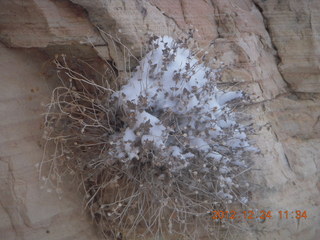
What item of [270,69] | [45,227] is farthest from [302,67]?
[45,227]

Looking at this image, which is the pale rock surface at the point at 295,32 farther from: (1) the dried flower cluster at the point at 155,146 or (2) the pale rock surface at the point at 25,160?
(2) the pale rock surface at the point at 25,160

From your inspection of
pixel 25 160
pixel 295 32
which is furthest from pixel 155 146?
pixel 295 32

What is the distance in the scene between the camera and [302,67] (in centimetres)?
259

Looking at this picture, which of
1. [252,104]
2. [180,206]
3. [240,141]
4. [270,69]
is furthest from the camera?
[270,69]

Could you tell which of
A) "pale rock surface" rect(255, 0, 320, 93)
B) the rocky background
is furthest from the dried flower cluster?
"pale rock surface" rect(255, 0, 320, 93)

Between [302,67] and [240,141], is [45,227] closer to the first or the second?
[240,141]

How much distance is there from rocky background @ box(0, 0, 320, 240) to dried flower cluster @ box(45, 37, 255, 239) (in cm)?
12

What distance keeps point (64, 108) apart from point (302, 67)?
5.20ft

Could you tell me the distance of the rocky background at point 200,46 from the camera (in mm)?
1946

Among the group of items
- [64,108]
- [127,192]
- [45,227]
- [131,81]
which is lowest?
[45,227]

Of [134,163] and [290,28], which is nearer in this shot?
[134,163]

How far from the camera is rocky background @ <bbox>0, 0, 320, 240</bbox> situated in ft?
6.39
